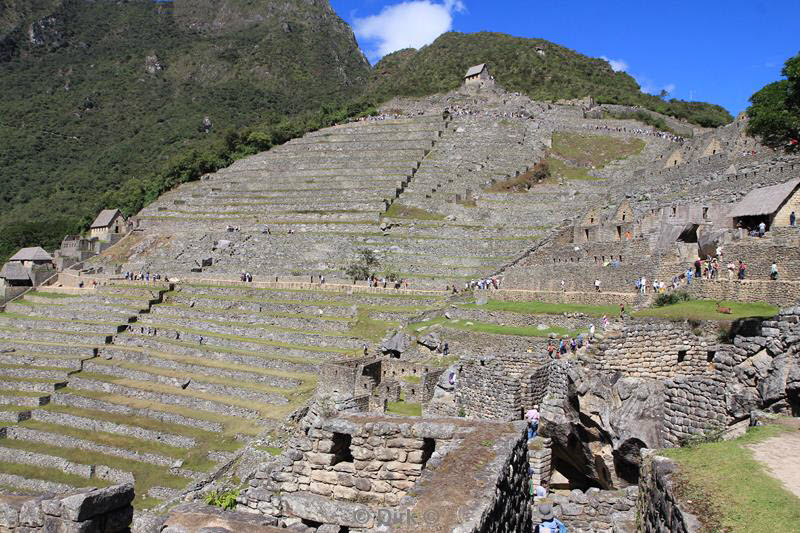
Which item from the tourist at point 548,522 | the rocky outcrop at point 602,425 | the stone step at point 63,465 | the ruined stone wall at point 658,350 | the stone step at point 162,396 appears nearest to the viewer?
the tourist at point 548,522

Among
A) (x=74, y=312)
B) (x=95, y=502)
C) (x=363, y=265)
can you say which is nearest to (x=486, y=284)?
(x=363, y=265)

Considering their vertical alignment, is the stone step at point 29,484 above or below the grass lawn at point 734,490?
below

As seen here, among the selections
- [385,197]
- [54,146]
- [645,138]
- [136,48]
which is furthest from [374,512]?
[136,48]

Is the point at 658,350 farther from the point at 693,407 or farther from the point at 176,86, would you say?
the point at 176,86

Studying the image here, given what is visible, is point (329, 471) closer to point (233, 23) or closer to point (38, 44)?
point (38, 44)

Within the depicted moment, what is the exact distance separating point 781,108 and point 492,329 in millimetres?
9379

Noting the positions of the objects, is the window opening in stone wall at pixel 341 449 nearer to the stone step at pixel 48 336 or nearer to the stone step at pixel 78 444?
the stone step at pixel 78 444

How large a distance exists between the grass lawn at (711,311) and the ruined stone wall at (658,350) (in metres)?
0.99

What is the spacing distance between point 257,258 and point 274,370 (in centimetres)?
1492

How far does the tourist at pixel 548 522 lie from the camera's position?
23.9 ft

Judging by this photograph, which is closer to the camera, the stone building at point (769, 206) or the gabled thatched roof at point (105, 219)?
the stone building at point (769, 206)

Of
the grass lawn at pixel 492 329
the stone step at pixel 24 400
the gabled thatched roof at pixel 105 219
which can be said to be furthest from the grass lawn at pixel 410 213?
the gabled thatched roof at pixel 105 219

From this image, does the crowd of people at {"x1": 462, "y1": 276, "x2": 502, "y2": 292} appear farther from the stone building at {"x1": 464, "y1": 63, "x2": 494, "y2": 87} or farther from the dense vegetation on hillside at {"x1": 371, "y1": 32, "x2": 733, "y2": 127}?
the stone building at {"x1": 464, "y1": 63, "x2": 494, "y2": 87}

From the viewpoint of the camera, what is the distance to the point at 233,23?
160m
